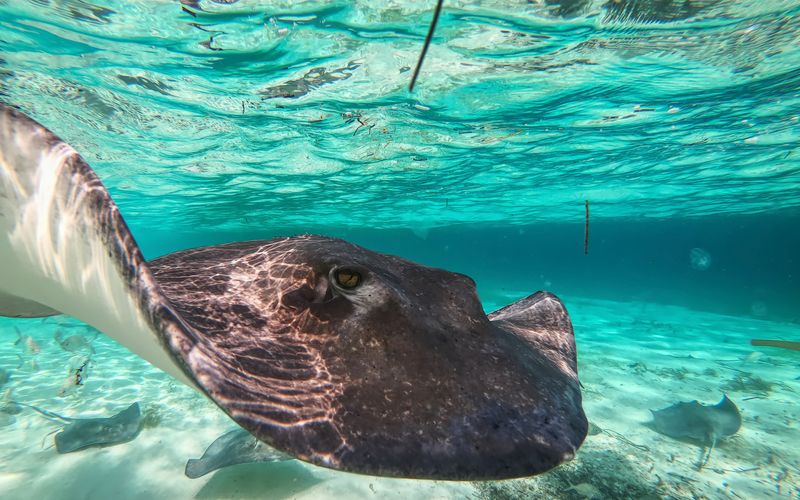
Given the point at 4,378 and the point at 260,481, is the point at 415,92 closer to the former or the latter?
the point at 260,481

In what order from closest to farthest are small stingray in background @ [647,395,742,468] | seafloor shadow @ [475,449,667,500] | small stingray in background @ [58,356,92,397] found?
seafloor shadow @ [475,449,667,500], small stingray in background @ [647,395,742,468], small stingray in background @ [58,356,92,397]

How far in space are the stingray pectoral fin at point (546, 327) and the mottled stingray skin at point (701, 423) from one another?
5535 millimetres

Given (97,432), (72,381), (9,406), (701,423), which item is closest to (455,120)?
(701,423)

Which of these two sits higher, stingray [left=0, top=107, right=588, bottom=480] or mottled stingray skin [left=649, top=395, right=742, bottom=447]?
stingray [left=0, top=107, right=588, bottom=480]

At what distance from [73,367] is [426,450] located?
1446 cm

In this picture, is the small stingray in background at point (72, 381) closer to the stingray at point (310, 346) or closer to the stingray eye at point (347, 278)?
the stingray at point (310, 346)

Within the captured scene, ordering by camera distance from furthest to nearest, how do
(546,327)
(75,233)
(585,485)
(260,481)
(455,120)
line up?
(455,120), (585,485), (260,481), (546,327), (75,233)

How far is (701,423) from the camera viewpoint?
7262 millimetres

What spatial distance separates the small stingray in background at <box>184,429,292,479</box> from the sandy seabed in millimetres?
347

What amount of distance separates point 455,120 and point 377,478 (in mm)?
13225

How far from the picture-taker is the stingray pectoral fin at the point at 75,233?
5.18 ft

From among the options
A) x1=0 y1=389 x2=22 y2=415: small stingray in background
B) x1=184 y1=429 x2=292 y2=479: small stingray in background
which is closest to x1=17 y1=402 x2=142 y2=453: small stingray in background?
x1=184 y1=429 x2=292 y2=479: small stingray in background

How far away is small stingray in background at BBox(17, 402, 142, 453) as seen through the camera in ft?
19.6

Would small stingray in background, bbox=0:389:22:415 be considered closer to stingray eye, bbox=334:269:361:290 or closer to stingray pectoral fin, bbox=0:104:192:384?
stingray pectoral fin, bbox=0:104:192:384
